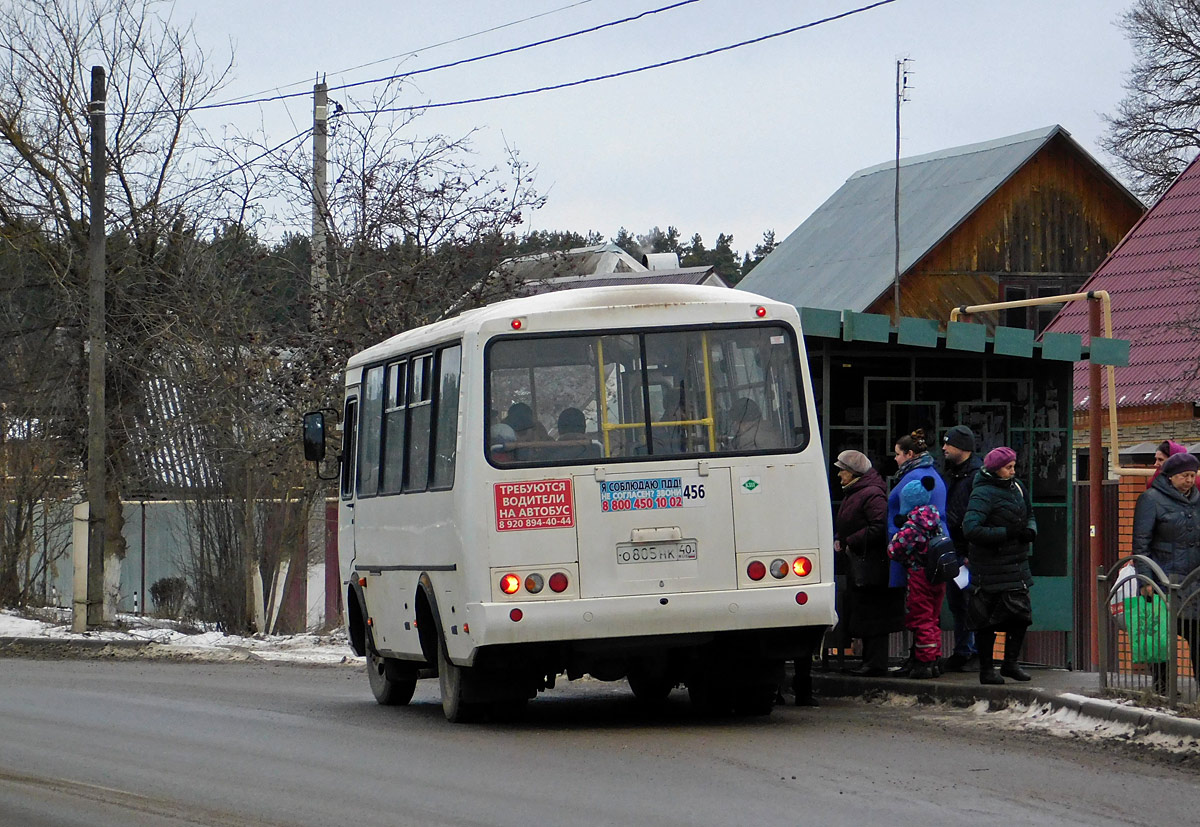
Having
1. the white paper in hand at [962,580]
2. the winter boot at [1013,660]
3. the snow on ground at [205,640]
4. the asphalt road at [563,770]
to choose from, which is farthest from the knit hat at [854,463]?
the snow on ground at [205,640]

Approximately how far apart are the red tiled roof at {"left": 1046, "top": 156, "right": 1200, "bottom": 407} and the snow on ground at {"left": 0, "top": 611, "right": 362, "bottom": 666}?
38.5ft

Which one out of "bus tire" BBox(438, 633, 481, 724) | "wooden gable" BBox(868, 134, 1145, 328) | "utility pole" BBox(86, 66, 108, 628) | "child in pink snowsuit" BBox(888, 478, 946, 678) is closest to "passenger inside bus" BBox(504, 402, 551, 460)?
"bus tire" BBox(438, 633, 481, 724)

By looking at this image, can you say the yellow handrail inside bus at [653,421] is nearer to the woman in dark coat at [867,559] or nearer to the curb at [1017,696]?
the woman in dark coat at [867,559]

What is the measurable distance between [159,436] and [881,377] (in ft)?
50.0

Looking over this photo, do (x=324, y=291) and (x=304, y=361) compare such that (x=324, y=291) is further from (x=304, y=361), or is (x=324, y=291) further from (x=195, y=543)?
(x=195, y=543)

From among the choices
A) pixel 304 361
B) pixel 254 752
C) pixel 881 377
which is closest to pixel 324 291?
pixel 304 361

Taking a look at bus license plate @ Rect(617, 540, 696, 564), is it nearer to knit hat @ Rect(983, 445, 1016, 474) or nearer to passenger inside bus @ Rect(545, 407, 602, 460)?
passenger inside bus @ Rect(545, 407, 602, 460)

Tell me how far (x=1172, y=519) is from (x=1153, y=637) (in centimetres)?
114

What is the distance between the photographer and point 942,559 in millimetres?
12859

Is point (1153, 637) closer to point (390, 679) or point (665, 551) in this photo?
point (665, 551)

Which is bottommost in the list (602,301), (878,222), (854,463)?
(854,463)

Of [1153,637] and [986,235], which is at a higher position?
[986,235]

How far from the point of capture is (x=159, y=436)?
90.6 feet

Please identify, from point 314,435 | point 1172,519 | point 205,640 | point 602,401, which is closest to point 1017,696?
point 1172,519
